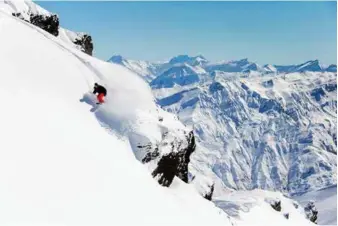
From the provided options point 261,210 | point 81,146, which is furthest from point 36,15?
point 81,146

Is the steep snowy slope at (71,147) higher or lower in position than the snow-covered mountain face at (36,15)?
lower

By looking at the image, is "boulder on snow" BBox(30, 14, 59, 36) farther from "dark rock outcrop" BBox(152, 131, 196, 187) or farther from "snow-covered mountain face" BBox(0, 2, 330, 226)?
"dark rock outcrop" BBox(152, 131, 196, 187)

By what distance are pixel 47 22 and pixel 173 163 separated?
4010cm

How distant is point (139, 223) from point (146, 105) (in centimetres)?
1426

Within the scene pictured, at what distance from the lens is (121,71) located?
130 feet

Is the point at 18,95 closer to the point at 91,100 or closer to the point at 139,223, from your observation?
the point at 91,100

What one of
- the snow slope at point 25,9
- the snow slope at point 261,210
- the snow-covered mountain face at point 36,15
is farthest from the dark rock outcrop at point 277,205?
the snow slope at point 25,9

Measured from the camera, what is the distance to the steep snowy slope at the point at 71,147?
68.2ft

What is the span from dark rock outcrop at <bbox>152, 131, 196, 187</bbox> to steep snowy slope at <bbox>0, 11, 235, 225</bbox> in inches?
39.2

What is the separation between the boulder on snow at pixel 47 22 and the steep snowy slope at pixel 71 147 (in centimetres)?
2827

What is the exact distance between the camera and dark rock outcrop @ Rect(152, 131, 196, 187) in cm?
3406

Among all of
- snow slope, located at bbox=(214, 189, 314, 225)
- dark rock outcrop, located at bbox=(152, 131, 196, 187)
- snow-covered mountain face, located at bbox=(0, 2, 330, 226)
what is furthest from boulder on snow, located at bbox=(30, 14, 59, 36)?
dark rock outcrop, located at bbox=(152, 131, 196, 187)

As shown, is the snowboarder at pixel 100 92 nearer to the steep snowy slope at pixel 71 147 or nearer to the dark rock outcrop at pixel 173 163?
the steep snowy slope at pixel 71 147

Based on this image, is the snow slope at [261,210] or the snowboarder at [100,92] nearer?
the snowboarder at [100,92]
